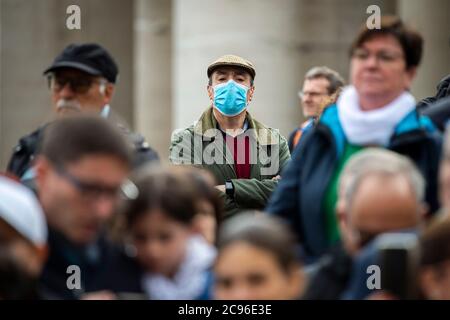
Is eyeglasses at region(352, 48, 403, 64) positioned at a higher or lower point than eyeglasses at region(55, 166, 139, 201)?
higher

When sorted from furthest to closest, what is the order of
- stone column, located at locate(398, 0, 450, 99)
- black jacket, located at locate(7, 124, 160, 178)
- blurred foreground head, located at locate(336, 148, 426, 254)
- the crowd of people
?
stone column, located at locate(398, 0, 450, 99) < black jacket, located at locate(7, 124, 160, 178) < blurred foreground head, located at locate(336, 148, 426, 254) < the crowd of people

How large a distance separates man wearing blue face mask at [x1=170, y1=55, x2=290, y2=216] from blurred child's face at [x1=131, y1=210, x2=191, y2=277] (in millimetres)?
2841

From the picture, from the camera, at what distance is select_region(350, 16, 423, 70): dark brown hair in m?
5.15

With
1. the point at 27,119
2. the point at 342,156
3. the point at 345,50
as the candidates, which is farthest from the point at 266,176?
the point at 27,119

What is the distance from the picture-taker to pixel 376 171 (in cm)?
436

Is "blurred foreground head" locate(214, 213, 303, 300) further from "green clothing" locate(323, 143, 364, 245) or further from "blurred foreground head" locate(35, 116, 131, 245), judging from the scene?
"green clothing" locate(323, 143, 364, 245)

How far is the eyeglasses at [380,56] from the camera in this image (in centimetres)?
515

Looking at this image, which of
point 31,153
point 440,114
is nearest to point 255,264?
point 31,153

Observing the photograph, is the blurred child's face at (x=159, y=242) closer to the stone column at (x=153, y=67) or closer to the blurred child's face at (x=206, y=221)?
the blurred child's face at (x=206, y=221)

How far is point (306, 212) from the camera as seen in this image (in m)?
5.04

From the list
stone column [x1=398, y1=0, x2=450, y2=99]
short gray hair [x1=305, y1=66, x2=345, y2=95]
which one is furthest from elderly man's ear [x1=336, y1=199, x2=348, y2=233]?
stone column [x1=398, y1=0, x2=450, y2=99]

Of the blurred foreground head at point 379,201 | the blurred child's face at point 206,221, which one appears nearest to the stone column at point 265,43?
the blurred child's face at point 206,221

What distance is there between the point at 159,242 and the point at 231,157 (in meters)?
3.09

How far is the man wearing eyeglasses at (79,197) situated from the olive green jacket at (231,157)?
2752mm
